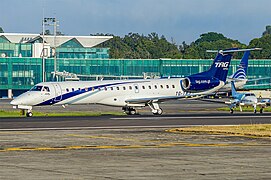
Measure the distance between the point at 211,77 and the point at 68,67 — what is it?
82410 mm

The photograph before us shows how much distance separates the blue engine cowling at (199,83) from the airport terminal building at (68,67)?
6598 cm

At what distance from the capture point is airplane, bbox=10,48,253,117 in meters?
61.7

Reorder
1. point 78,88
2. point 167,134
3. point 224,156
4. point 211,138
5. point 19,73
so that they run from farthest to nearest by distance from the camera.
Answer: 1. point 19,73
2. point 78,88
3. point 167,134
4. point 211,138
5. point 224,156

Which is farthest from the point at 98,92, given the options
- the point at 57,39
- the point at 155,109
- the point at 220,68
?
the point at 57,39

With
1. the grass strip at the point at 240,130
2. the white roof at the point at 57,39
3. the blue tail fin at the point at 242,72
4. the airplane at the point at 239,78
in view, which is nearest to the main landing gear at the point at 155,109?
the airplane at the point at 239,78

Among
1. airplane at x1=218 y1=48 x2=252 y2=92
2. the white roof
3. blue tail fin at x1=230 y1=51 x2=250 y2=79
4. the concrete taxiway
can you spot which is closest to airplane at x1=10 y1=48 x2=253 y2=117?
airplane at x1=218 y1=48 x2=252 y2=92

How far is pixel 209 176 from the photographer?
19.8 metres

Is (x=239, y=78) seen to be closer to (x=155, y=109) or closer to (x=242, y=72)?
(x=242, y=72)

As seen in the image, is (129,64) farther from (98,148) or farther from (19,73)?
(98,148)

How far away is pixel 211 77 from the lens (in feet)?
230

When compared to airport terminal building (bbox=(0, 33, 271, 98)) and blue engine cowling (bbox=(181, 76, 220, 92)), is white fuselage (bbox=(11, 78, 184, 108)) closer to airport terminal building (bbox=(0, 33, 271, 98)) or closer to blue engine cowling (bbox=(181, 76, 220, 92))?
blue engine cowling (bbox=(181, 76, 220, 92))

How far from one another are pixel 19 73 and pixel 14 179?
128 metres

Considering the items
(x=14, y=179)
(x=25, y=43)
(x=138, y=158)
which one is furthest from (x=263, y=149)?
(x=25, y=43)

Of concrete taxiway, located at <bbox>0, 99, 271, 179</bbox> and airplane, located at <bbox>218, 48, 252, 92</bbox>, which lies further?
airplane, located at <bbox>218, 48, 252, 92</bbox>
